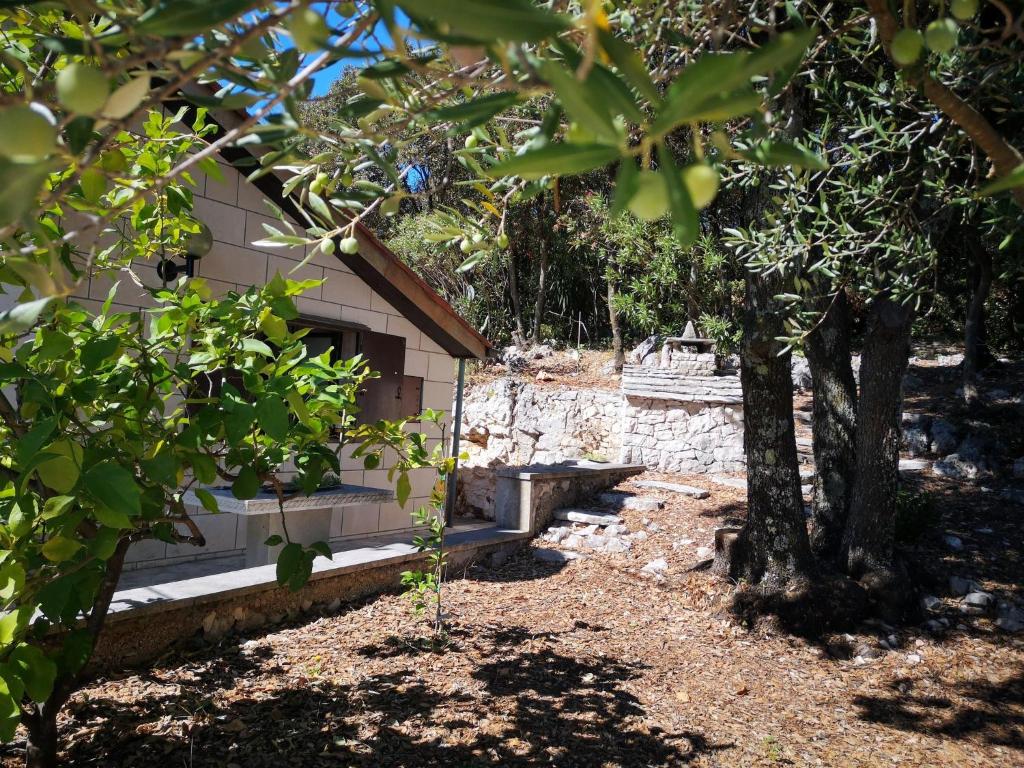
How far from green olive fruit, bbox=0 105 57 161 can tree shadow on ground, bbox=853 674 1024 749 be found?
4263 millimetres

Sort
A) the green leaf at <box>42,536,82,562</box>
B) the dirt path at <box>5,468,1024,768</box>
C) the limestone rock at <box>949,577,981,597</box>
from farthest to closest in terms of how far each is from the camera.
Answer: the limestone rock at <box>949,577,981,597</box> < the dirt path at <box>5,468,1024,768</box> < the green leaf at <box>42,536,82,562</box>

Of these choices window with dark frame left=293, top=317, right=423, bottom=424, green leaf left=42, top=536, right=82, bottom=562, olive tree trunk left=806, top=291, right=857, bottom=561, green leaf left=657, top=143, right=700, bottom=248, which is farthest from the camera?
window with dark frame left=293, top=317, right=423, bottom=424

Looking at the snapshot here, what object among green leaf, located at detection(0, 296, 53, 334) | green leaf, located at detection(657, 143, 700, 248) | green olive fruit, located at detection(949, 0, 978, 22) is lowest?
green leaf, located at detection(0, 296, 53, 334)

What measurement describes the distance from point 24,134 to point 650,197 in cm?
43

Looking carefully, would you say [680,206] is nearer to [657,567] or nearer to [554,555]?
[657,567]

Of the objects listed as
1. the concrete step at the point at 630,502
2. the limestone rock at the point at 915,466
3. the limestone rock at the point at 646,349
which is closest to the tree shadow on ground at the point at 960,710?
the concrete step at the point at 630,502

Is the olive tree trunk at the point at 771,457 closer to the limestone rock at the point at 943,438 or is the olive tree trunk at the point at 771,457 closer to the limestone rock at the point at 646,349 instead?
the limestone rock at the point at 943,438

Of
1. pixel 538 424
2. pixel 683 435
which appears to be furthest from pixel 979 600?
pixel 538 424

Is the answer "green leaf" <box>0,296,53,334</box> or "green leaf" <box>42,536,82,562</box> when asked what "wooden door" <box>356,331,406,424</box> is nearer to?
"green leaf" <box>42,536,82,562</box>

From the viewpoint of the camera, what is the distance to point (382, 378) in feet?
21.4

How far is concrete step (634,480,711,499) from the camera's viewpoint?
8055 millimetres

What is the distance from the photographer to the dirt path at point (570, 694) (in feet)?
9.73

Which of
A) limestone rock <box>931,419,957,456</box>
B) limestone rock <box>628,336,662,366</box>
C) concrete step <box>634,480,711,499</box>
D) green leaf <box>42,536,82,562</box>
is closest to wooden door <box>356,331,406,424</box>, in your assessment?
concrete step <box>634,480,711,499</box>

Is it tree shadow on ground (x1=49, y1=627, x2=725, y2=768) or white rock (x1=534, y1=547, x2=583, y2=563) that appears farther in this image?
white rock (x1=534, y1=547, x2=583, y2=563)
